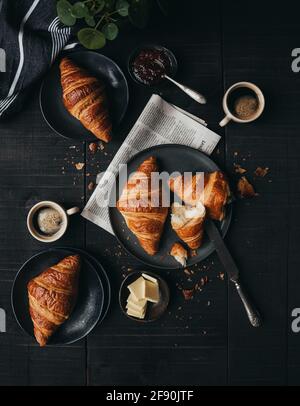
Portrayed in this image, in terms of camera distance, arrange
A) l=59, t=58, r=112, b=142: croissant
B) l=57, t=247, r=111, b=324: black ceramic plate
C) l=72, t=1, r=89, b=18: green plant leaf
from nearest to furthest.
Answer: l=72, t=1, r=89, b=18: green plant leaf < l=59, t=58, r=112, b=142: croissant < l=57, t=247, r=111, b=324: black ceramic plate

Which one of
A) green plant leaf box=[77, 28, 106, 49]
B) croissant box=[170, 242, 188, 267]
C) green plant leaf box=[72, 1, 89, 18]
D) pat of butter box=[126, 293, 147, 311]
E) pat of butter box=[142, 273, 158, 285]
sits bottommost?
pat of butter box=[126, 293, 147, 311]

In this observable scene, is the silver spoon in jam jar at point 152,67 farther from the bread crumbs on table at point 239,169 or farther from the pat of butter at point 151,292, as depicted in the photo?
the pat of butter at point 151,292

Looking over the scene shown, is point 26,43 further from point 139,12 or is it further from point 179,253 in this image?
point 179,253

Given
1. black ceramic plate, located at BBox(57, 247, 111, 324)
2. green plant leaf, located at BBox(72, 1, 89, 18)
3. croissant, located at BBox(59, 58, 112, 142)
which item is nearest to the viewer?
green plant leaf, located at BBox(72, 1, 89, 18)

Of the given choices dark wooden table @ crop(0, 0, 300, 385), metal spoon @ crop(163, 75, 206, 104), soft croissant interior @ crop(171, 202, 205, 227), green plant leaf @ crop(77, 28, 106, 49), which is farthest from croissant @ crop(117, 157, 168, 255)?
green plant leaf @ crop(77, 28, 106, 49)

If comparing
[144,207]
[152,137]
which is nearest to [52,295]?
[144,207]

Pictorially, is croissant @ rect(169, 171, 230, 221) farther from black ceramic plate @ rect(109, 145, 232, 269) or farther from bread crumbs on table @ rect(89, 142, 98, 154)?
bread crumbs on table @ rect(89, 142, 98, 154)
